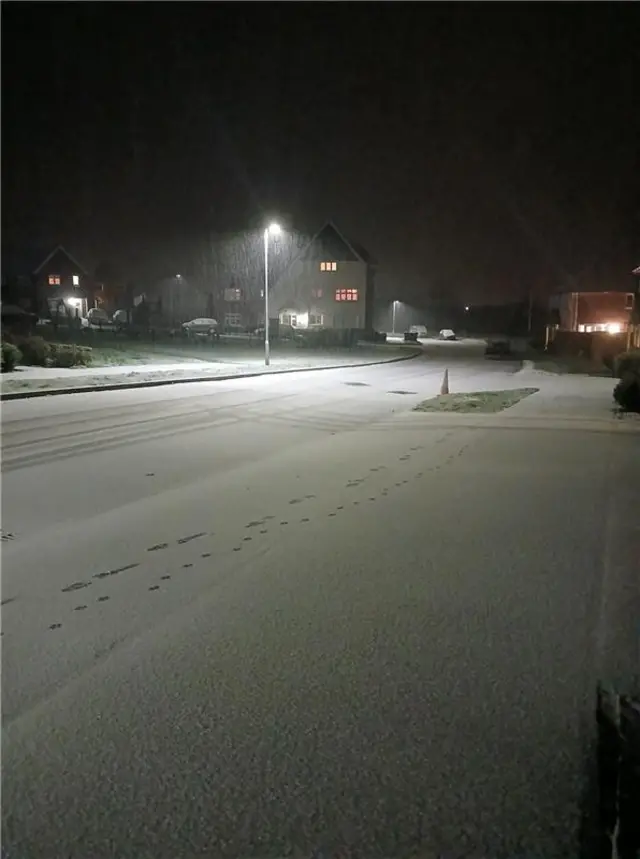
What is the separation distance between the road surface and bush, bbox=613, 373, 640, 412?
8.50 m

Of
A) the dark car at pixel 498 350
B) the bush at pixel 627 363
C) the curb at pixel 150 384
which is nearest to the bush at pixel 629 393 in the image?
the bush at pixel 627 363

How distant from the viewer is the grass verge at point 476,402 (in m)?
19.4

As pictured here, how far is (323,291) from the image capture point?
74.3 m

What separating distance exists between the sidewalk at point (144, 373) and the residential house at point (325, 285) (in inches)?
1152

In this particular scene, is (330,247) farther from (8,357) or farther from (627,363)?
(627,363)

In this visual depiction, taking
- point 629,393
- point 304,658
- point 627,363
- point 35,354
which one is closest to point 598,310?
point 627,363

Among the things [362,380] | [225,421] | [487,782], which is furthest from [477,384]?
[487,782]

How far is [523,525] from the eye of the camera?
799 cm

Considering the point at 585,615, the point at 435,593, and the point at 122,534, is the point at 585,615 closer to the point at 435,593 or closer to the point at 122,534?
the point at 435,593

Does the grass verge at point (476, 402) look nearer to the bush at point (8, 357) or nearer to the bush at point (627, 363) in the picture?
the bush at point (627, 363)

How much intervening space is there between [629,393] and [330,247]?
190 ft

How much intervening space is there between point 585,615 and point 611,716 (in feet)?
4.86

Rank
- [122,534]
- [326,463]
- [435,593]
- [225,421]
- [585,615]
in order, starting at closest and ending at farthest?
[585,615] < [435,593] < [122,534] < [326,463] < [225,421]

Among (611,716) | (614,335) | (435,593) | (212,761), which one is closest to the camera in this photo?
(212,761)
